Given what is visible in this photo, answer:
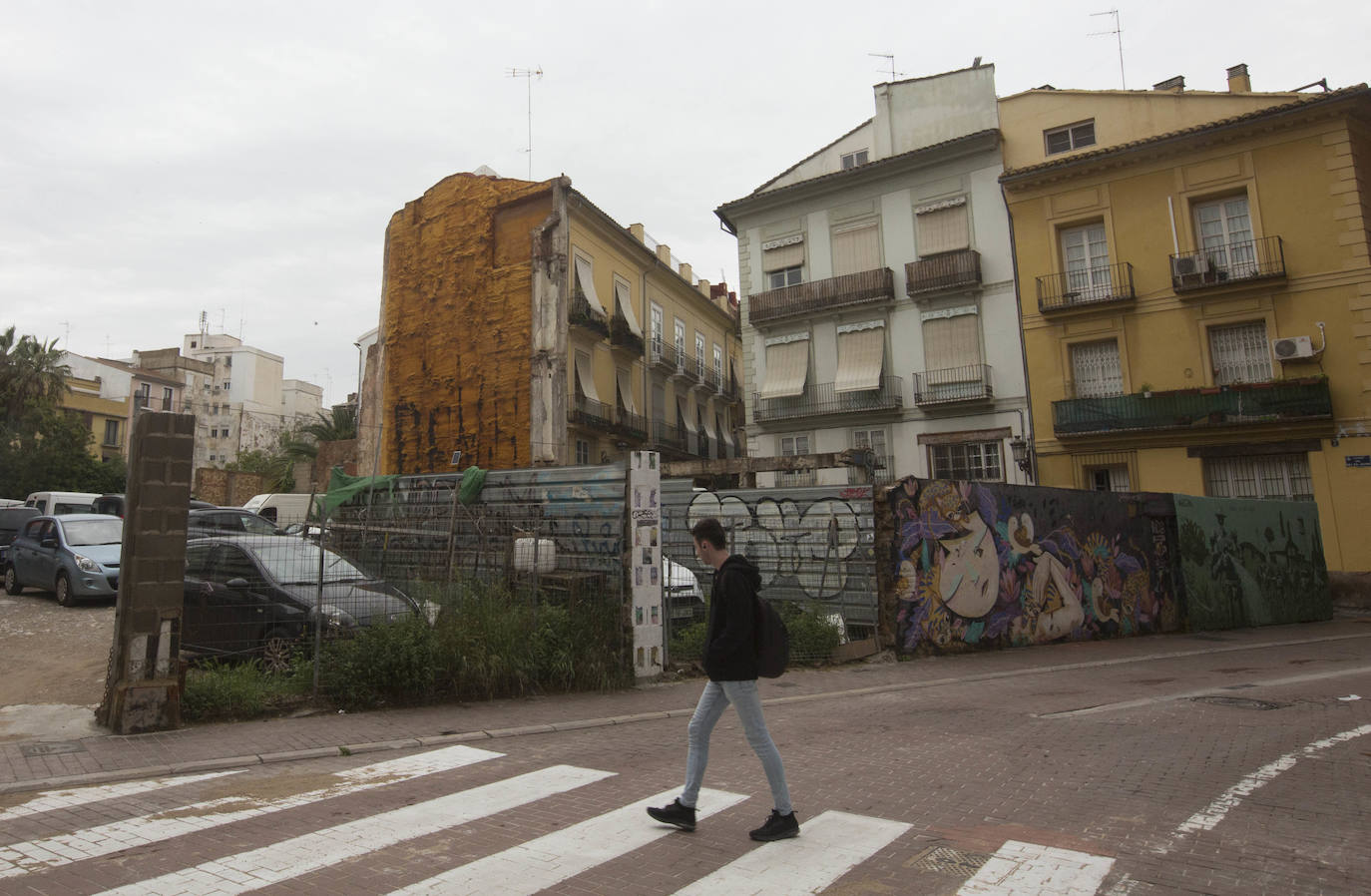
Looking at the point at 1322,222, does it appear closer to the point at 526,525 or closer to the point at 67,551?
the point at 526,525

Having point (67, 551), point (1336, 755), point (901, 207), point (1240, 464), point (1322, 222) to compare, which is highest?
point (901, 207)

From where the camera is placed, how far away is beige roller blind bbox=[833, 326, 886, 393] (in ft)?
85.0

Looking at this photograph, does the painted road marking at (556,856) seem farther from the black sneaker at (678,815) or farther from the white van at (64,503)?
the white van at (64,503)

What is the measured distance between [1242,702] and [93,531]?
55.2 ft

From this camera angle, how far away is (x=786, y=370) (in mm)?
27609

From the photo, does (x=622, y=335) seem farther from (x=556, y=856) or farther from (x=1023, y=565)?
(x=556, y=856)

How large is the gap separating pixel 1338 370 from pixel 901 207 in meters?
12.3

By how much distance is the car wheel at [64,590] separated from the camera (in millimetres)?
13250

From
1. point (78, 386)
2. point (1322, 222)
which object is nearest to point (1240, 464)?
point (1322, 222)

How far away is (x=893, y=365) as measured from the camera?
2603 cm

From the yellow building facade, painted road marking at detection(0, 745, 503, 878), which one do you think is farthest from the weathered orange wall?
painted road marking at detection(0, 745, 503, 878)

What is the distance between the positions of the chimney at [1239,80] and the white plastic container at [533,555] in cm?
2581

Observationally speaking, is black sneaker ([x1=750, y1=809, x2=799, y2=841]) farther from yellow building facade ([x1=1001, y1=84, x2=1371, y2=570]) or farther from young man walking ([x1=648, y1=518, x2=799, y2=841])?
yellow building facade ([x1=1001, y1=84, x2=1371, y2=570])

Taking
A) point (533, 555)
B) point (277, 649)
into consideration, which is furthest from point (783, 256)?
point (277, 649)
